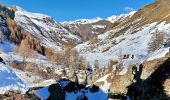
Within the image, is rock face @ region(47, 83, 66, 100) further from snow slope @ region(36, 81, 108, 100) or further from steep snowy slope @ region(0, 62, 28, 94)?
steep snowy slope @ region(0, 62, 28, 94)

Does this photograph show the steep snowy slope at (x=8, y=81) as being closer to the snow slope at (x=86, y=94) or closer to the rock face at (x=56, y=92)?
the rock face at (x=56, y=92)

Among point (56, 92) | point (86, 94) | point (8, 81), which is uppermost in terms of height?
point (8, 81)

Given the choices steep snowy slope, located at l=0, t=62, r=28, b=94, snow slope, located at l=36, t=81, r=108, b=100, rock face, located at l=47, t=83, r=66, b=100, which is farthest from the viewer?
snow slope, located at l=36, t=81, r=108, b=100

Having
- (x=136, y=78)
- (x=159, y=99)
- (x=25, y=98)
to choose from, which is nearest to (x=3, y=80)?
(x=25, y=98)

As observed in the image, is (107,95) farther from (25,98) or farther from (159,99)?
(25,98)

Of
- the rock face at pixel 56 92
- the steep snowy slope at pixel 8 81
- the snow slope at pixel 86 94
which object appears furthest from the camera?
the snow slope at pixel 86 94

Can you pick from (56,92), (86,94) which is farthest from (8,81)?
(86,94)

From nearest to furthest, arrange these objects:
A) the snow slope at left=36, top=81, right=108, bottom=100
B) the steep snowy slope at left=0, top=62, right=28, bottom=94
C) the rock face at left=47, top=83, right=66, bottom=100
→ the steep snowy slope at left=0, top=62, right=28, bottom=94, the rock face at left=47, top=83, right=66, bottom=100, the snow slope at left=36, top=81, right=108, bottom=100

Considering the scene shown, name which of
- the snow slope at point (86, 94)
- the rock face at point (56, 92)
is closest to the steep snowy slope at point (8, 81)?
the rock face at point (56, 92)

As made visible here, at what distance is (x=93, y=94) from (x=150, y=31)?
14388 centimetres

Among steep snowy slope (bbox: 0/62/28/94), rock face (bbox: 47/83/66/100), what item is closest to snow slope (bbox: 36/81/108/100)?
rock face (bbox: 47/83/66/100)

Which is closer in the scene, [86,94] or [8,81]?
[8,81]

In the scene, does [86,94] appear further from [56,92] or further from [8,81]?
[8,81]

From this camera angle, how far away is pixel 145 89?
51000 millimetres
